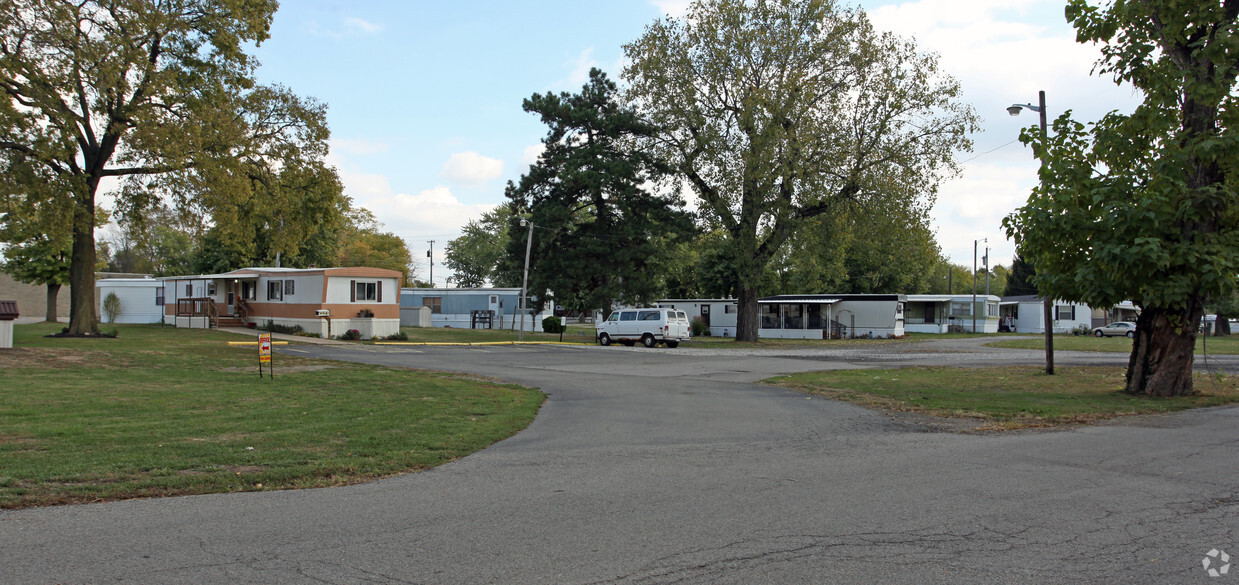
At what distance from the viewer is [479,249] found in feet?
→ 287

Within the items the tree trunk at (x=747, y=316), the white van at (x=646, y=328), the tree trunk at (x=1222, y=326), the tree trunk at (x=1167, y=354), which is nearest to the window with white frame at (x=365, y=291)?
the white van at (x=646, y=328)

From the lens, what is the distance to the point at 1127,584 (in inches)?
179

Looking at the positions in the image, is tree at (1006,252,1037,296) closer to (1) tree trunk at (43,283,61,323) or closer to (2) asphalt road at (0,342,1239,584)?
(2) asphalt road at (0,342,1239,584)

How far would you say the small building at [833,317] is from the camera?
4828 centimetres

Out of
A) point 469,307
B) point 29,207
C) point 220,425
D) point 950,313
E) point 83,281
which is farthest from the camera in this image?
point 950,313

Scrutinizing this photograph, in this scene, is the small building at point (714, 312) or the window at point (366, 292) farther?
the small building at point (714, 312)

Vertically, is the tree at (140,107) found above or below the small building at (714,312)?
above

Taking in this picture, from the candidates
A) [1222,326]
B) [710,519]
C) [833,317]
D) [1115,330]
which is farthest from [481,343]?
[1222,326]

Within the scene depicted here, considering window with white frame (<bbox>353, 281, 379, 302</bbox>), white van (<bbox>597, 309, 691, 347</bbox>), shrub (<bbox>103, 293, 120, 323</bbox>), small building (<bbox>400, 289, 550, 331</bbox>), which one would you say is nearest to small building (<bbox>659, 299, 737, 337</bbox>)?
small building (<bbox>400, 289, 550, 331</bbox>)

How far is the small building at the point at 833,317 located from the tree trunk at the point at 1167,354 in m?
32.4

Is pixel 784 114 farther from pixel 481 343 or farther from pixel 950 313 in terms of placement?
pixel 950 313

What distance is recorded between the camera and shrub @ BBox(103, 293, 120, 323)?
4175cm

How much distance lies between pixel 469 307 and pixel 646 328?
75.5 ft

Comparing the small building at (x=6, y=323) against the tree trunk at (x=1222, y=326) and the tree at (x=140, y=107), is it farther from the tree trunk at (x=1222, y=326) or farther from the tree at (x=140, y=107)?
the tree trunk at (x=1222, y=326)
